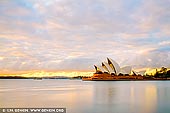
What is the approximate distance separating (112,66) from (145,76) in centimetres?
Answer: 755

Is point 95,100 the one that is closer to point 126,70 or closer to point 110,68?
point 110,68

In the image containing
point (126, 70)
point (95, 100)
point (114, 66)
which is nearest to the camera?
point (95, 100)

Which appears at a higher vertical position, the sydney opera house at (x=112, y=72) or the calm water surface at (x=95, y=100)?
the sydney opera house at (x=112, y=72)

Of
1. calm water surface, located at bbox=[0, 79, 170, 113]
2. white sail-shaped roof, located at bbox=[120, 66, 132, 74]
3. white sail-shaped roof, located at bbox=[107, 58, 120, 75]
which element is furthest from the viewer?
white sail-shaped roof, located at bbox=[120, 66, 132, 74]

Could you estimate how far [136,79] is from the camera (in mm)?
27953

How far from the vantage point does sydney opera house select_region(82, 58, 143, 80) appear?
23.9 metres

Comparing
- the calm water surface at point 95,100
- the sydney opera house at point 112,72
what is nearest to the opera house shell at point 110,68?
the sydney opera house at point 112,72

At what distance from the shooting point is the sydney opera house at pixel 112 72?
23875mm

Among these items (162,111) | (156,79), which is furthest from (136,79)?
(162,111)

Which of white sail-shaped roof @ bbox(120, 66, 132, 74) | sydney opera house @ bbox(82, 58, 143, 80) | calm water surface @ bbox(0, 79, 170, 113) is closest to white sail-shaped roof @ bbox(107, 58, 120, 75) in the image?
sydney opera house @ bbox(82, 58, 143, 80)

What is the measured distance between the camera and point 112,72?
24.3 metres

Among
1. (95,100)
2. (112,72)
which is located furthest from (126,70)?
(95,100)

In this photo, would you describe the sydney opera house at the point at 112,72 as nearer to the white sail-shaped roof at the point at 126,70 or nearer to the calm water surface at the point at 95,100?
the white sail-shaped roof at the point at 126,70

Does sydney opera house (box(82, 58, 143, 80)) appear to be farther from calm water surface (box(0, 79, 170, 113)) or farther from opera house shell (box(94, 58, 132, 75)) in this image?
calm water surface (box(0, 79, 170, 113))
